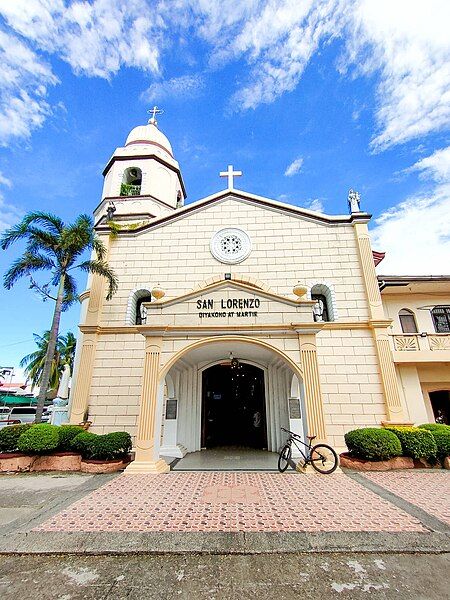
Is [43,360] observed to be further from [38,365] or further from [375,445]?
[375,445]

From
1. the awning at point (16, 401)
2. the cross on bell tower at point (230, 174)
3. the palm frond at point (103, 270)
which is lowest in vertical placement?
the awning at point (16, 401)

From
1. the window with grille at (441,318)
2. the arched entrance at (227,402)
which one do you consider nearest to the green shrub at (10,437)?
the arched entrance at (227,402)

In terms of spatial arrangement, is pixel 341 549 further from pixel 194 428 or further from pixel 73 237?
pixel 73 237

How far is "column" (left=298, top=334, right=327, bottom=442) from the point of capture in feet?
26.4

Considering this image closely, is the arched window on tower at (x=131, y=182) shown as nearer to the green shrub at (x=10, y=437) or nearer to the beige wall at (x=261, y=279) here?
the beige wall at (x=261, y=279)

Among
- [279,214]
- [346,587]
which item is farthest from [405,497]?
[279,214]

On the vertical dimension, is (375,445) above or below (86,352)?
below

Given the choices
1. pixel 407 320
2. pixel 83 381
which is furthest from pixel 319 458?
pixel 407 320

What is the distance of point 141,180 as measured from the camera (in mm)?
16578

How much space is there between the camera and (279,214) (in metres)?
13.6

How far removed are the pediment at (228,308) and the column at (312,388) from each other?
70cm

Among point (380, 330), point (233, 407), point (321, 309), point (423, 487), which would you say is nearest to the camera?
point (423, 487)

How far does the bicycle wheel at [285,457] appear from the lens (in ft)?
26.0

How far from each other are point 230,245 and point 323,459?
8.76 metres
